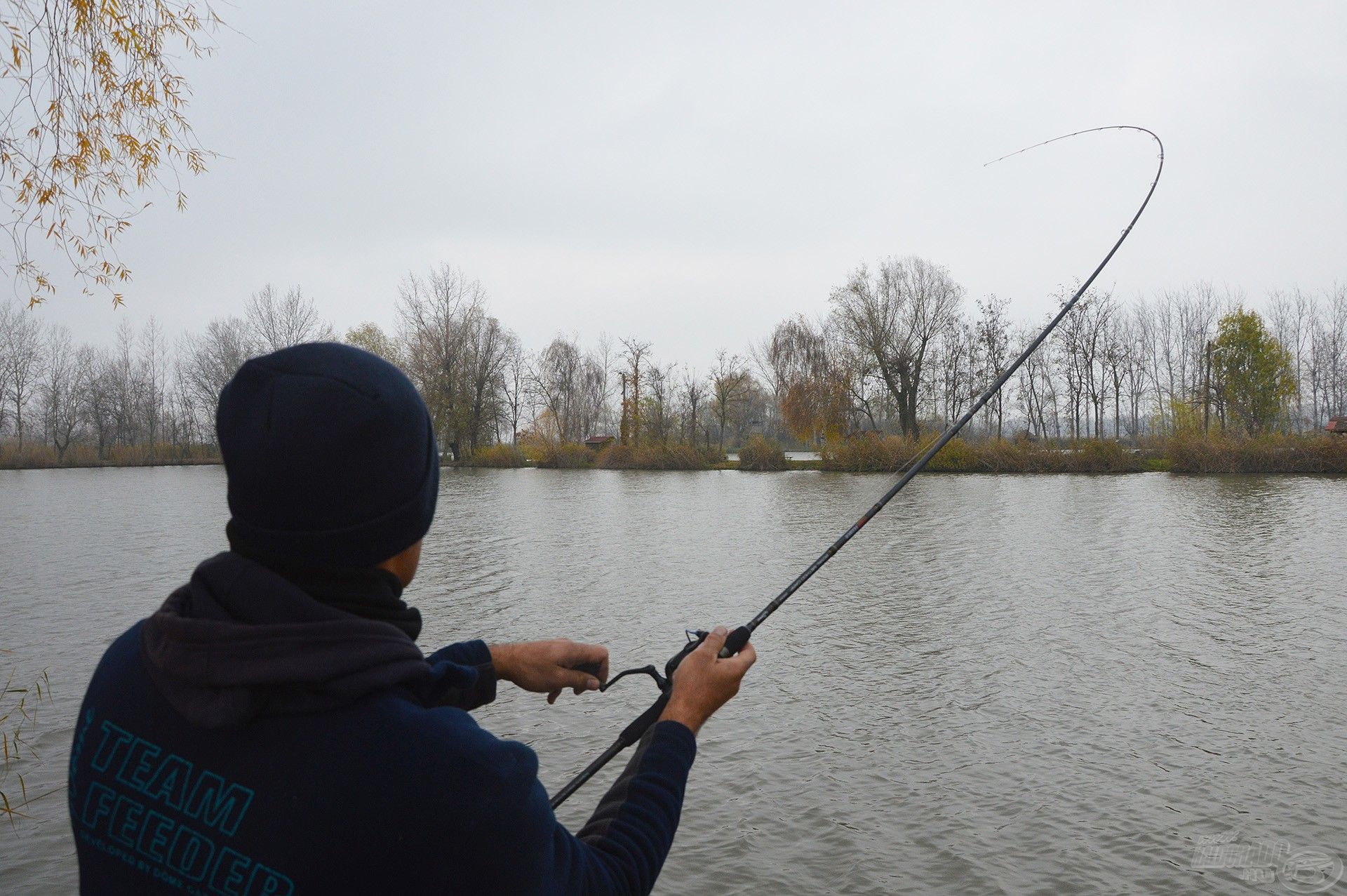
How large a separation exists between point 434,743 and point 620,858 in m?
0.52

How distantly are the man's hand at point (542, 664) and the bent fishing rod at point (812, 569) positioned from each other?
5 centimetres

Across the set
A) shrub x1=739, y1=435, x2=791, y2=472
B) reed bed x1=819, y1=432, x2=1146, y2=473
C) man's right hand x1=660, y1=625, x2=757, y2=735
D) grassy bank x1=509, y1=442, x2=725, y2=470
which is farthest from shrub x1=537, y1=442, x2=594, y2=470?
man's right hand x1=660, y1=625, x2=757, y2=735

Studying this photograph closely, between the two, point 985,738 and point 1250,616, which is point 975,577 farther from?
point 985,738

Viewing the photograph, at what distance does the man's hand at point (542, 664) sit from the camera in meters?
2.12

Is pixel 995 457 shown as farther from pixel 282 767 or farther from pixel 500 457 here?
pixel 282 767

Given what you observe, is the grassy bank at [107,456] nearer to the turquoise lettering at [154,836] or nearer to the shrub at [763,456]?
the shrub at [763,456]

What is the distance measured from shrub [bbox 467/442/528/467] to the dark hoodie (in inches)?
2141

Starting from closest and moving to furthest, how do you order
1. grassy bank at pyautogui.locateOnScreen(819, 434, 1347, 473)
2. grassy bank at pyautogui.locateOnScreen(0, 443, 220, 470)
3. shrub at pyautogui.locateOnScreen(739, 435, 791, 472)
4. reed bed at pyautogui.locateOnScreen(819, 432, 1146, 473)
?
grassy bank at pyautogui.locateOnScreen(819, 434, 1347, 473)
reed bed at pyautogui.locateOnScreen(819, 432, 1146, 473)
shrub at pyautogui.locateOnScreen(739, 435, 791, 472)
grassy bank at pyautogui.locateOnScreen(0, 443, 220, 470)

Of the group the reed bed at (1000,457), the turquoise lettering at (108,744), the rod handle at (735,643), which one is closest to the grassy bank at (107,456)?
the reed bed at (1000,457)

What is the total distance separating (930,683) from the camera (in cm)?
794

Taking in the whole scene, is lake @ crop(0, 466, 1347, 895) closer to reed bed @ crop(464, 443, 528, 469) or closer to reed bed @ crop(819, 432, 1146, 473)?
reed bed @ crop(819, 432, 1146, 473)

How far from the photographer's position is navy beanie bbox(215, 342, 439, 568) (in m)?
1.19

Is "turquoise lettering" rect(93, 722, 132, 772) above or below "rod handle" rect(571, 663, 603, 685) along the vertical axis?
above

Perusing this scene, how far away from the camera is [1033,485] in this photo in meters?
30.3
